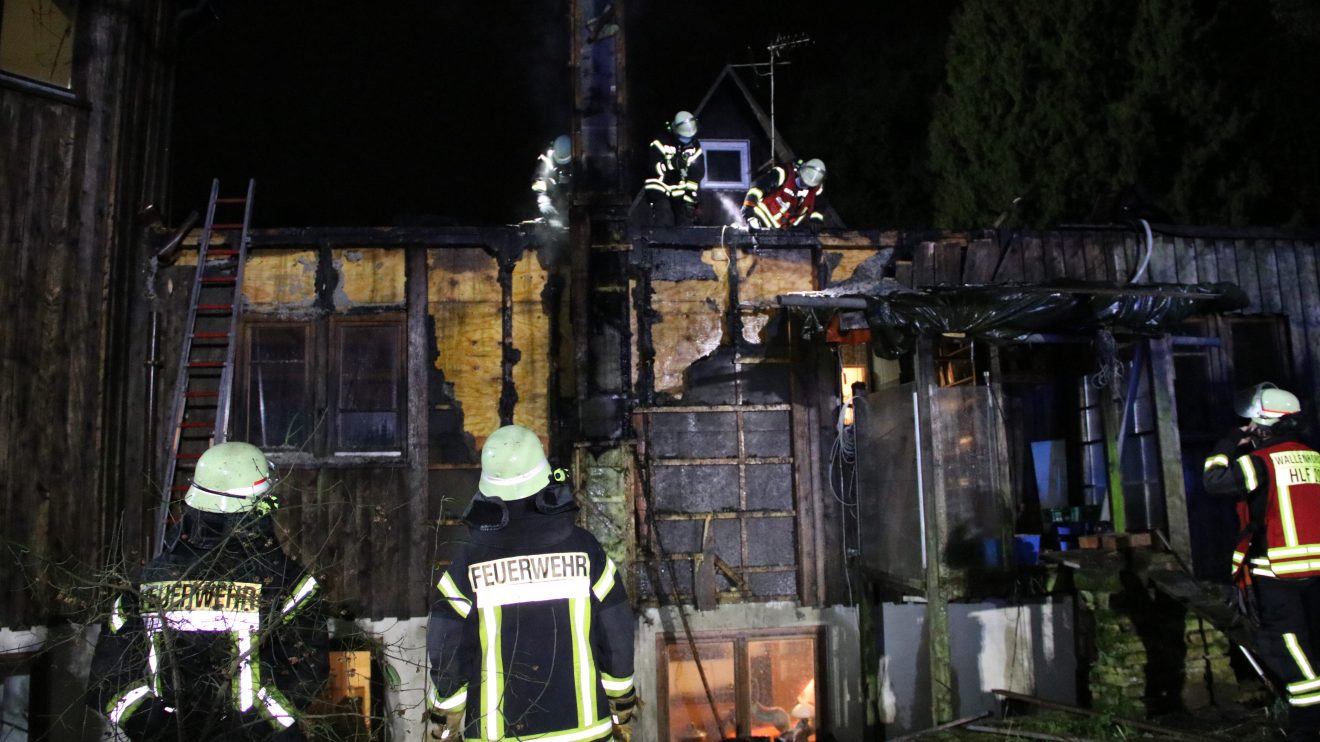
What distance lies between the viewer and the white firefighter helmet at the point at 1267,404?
5941 millimetres

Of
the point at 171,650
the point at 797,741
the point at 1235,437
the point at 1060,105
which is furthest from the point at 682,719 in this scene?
the point at 1060,105

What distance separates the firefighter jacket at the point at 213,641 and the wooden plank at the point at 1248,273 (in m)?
8.89

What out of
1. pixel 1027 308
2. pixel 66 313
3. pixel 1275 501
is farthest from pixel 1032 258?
pixel 66 313

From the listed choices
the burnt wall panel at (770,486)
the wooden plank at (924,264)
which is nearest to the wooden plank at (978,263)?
the wooden plank at (924,264)

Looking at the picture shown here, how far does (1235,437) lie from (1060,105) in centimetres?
1476

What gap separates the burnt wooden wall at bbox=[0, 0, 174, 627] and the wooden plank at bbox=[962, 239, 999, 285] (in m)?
7.55

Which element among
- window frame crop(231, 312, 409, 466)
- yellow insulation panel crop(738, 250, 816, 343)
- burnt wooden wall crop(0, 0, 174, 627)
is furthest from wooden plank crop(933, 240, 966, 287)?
burnt wooden wall crop(0, 0, 174, 627)

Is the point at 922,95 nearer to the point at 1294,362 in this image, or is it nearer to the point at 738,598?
the point at 1294,362

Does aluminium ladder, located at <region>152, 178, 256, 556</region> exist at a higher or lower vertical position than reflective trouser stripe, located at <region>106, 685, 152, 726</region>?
higher

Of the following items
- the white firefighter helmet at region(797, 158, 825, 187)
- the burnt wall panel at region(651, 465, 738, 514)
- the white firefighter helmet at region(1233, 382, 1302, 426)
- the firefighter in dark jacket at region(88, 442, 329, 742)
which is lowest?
the firefighter in dark jacket at region(88, 442, 329, 742)

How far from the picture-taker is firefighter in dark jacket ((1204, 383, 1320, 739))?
5492 millimetres

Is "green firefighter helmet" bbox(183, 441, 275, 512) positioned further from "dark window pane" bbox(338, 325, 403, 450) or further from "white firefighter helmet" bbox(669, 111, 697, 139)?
"white firefighter helmet" bbox(669, 111, 697, 139)

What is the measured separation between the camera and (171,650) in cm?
343

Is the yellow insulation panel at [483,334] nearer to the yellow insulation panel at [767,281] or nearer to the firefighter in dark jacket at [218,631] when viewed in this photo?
the yellow insulation panel at [767,281]
